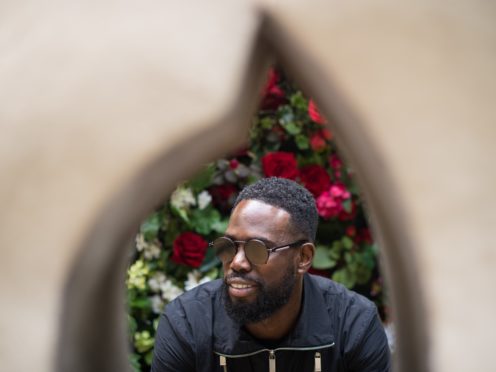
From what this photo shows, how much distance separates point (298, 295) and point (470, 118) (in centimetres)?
66

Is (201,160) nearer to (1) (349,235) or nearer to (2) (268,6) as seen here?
(2) (268,6)

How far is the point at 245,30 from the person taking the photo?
1.97ft

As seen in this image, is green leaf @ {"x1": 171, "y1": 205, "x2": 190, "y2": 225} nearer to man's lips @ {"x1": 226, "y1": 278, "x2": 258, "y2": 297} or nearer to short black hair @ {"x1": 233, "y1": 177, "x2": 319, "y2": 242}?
short black hair @ {"x1": 233, "y1": 177, "x2": 319, "y2": 242}

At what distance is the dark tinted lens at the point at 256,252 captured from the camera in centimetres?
100

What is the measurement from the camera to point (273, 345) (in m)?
1.12

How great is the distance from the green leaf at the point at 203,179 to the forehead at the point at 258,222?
1.83 feet

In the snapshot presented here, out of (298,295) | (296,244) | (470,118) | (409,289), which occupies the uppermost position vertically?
(470,118)

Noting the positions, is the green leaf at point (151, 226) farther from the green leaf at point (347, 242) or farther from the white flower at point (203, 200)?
the green leaf at point (347, 242)

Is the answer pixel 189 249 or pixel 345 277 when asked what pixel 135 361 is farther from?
pixel 345 277

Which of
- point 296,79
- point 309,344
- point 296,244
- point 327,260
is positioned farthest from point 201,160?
point 327,260

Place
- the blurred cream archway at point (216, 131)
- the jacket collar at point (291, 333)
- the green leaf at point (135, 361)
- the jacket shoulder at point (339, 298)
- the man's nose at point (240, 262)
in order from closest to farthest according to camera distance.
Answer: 1. the blurred cream archway at point (216, 131)
2. the man's nose at point (240, 262)
3. the jacket collar at point (291, 333)
4. the jacket shoulder at point (339, 298)
5. the green leaf at point (135, 361)

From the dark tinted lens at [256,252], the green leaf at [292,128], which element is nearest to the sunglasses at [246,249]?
the dark tinted lens at [256,252]

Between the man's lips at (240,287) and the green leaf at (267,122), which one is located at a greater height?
the green leaf at (267,122)

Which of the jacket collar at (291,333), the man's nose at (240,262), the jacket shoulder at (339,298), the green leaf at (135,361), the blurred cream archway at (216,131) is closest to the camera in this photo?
the blurred cream archway at (216,131)
